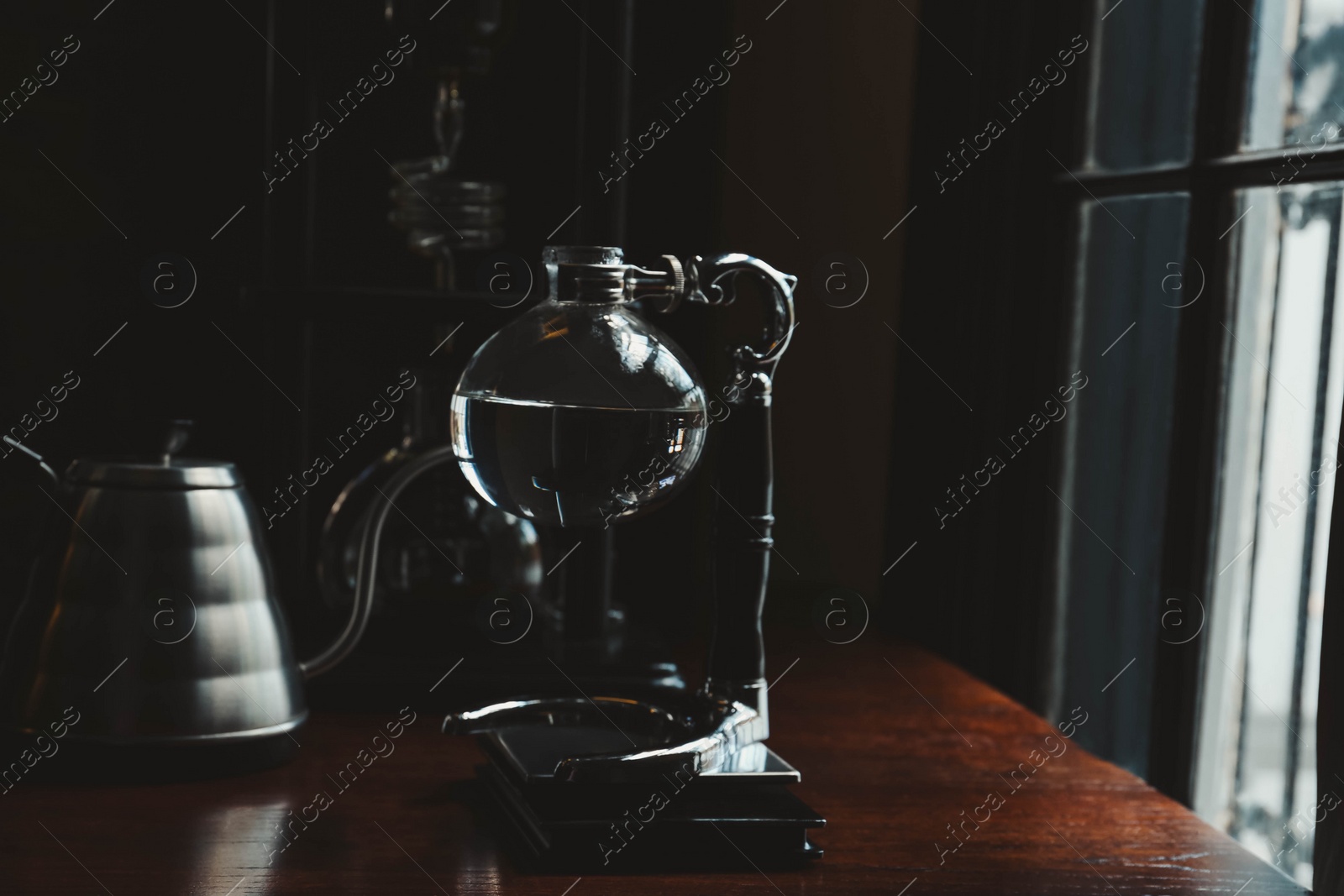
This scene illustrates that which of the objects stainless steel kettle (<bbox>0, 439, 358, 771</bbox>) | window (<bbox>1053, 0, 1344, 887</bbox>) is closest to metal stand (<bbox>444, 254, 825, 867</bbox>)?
stainless steel kettle (<bbox>0, 439, 358, 771</bbox>)

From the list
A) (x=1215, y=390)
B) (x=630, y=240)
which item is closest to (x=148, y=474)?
(x=630, y=240)

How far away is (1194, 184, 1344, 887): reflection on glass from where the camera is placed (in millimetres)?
1260

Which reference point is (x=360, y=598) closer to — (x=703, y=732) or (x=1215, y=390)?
(x=703, y=732)

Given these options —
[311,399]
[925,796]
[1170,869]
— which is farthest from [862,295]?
[1170,869]

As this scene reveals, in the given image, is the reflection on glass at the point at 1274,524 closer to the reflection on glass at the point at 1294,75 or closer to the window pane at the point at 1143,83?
the reflection on glass at the point at 1294,75

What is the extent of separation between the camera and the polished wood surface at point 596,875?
30.7 inches

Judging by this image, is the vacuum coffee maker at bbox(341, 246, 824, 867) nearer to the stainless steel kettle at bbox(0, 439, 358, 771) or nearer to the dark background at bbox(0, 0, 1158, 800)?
the stainless steel kettle at bbox(0, 439, 358, 771)

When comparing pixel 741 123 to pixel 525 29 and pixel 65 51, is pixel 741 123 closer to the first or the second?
pixel 525 29

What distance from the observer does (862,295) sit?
1848mm

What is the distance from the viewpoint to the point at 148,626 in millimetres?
942

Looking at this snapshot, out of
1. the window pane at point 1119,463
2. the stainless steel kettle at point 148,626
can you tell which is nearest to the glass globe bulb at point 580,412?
the stainless steel kettle at point 148,626

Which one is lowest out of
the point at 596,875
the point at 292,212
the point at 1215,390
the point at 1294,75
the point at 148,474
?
the point at 596,875

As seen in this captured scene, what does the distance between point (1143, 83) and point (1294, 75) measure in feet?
0.79

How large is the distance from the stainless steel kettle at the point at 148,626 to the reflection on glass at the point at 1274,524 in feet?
3.02
